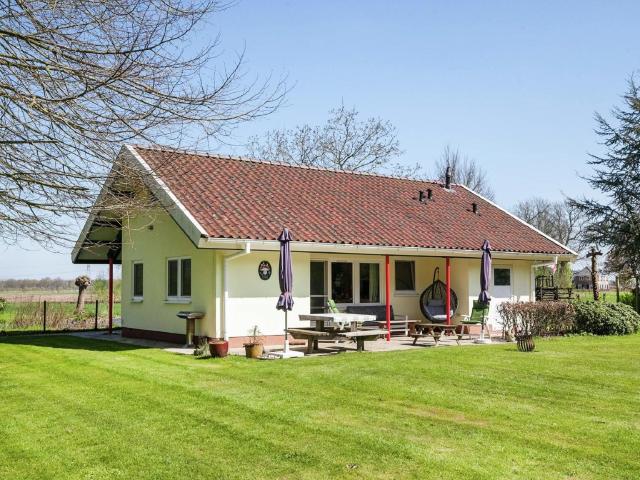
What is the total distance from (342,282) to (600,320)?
7.75 metres

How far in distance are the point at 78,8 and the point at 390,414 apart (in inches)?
228

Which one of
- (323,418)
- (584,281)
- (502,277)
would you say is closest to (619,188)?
(502,277)

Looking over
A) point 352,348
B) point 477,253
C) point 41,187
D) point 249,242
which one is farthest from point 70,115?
point 477,253

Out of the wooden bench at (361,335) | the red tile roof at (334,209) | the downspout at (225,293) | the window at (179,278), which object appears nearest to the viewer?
the wooden bench at (361,335)

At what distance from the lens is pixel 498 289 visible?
22281 millimetres

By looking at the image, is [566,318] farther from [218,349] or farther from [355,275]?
[218,349]

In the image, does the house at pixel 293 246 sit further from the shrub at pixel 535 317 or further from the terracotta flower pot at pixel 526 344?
the terracotta flower pot at pixel 526 344

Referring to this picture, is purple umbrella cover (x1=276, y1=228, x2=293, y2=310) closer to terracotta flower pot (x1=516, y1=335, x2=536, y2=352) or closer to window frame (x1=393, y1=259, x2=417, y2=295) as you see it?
terracotta flower pot (x1=516, y1=335, x2=536, y2=352)

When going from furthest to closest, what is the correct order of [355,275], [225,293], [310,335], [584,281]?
[584,281]
[355,275]
[225,293]
[310,335]

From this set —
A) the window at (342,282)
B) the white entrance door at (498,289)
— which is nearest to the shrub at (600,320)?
the white entrance door at (498,289)

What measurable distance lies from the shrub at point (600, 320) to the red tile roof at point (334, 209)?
2570 millimetres

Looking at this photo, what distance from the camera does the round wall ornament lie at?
17.5 metres

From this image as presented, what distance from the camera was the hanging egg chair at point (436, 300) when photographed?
834 inches

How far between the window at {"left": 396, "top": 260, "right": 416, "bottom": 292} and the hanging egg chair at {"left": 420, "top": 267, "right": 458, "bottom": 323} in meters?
0.50
